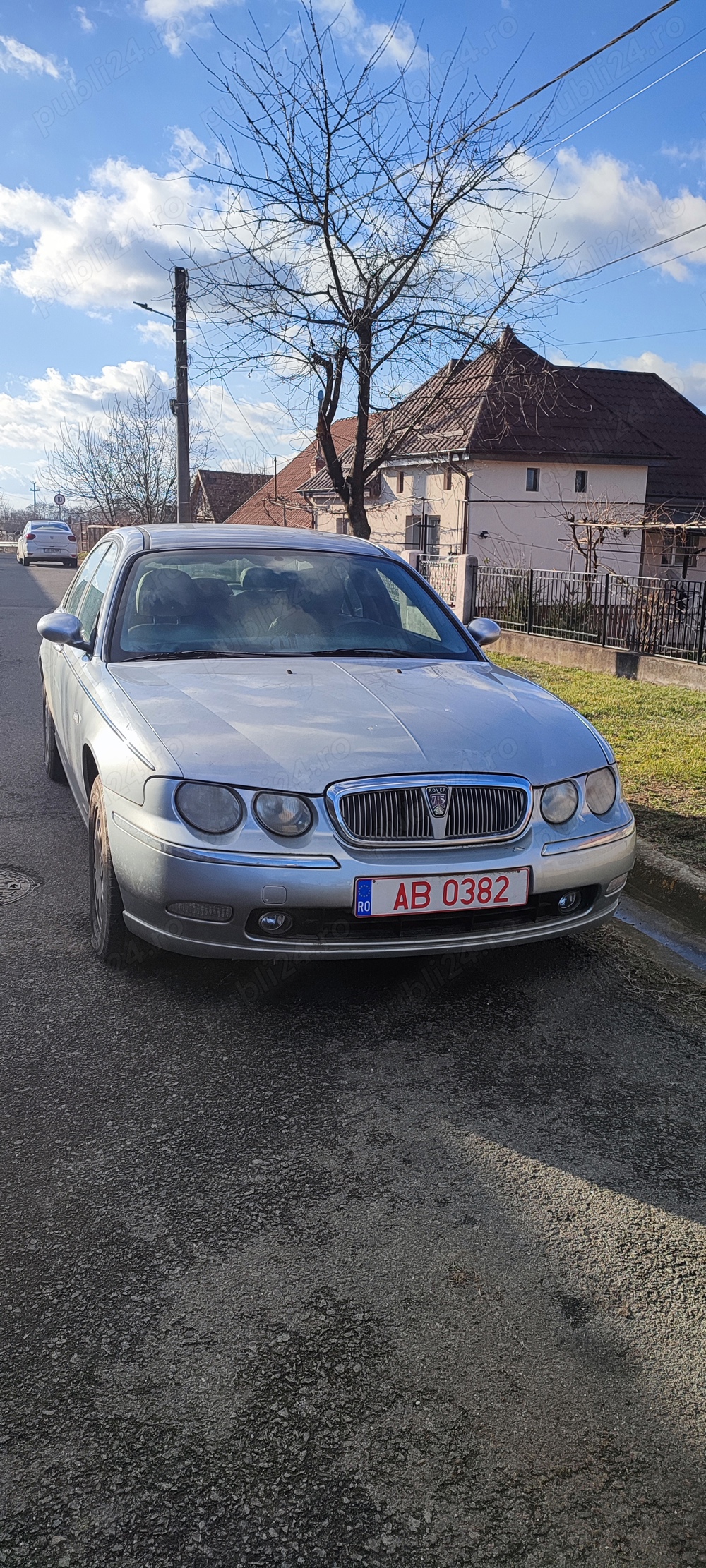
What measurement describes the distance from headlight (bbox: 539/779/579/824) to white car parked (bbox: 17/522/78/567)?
40.7 meters

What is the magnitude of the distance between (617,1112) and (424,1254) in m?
0.85

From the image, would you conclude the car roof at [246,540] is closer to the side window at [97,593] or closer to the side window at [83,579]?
the side window at [97,593]

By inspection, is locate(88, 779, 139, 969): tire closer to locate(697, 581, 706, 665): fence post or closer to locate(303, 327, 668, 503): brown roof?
locate(697, 581, 706, 665): fence post

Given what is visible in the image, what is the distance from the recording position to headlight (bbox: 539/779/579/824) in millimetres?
3482

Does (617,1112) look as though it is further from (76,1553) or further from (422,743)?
(76,1553)

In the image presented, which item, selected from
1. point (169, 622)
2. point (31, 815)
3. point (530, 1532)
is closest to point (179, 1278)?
point (530, 1532)

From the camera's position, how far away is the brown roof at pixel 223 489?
58.9 metres

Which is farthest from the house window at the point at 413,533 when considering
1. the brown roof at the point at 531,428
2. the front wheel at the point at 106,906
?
the front wheel at the point at 106,906

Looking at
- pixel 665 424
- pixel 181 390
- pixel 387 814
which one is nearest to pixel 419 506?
pixel 665 424

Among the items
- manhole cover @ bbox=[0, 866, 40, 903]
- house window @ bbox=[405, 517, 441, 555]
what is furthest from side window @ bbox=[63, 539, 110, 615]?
house window @ bbox=[405, 517, 441, 555]

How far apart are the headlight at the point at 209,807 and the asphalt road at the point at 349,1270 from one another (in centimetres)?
67

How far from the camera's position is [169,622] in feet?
14.6

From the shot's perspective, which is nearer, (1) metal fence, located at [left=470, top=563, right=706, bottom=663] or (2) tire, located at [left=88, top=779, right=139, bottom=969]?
(2) tire, located at [left=88, top=779, right=139, bottom=969]

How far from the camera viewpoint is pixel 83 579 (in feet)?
Answer: 19.7
